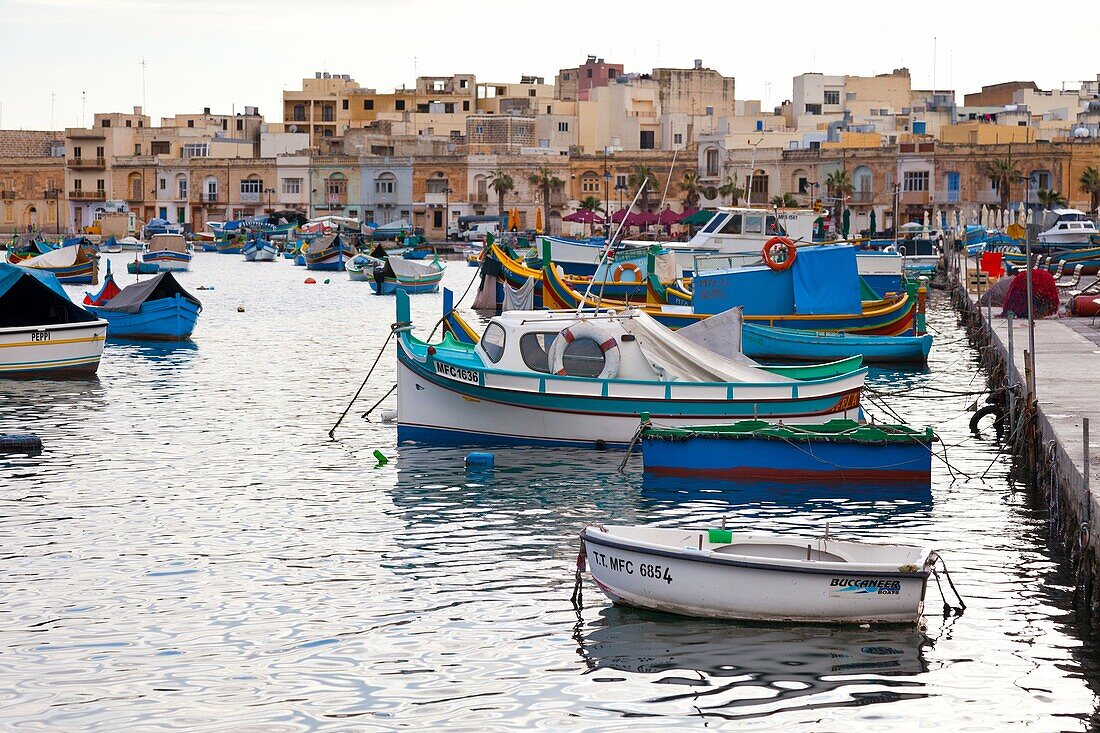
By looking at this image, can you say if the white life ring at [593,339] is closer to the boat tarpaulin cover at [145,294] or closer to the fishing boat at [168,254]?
the boat tarpaulin cover at [145,294]

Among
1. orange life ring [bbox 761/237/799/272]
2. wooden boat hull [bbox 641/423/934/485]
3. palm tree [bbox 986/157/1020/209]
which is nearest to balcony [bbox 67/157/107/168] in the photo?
palm tree [bbox 986/157/1020/209]

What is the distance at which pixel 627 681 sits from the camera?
45.1 feet

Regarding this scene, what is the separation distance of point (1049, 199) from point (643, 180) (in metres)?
29.2

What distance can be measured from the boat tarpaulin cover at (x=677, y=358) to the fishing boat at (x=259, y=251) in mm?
85447

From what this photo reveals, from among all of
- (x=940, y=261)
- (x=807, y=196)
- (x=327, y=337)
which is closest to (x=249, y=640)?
(x=327, y=337)

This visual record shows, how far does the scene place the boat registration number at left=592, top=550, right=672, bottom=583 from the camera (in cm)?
1507

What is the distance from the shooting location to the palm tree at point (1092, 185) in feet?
303

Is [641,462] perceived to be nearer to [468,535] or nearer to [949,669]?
[468,535]

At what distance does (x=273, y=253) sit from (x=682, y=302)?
227 feet

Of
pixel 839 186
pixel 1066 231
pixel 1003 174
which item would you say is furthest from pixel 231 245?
pixel 1066 231

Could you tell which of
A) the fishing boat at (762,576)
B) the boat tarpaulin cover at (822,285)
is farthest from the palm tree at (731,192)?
the fishing boat at (762,576)

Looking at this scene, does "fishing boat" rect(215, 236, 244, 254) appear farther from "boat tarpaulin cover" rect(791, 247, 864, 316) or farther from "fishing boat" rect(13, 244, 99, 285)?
"boat tarpaulin cover" rect(791, 247, 864, 316)

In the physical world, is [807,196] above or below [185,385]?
above

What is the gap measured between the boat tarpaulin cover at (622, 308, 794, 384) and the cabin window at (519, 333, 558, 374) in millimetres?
1264
